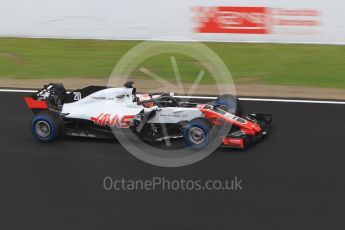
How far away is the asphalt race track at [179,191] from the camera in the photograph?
673 centimetres

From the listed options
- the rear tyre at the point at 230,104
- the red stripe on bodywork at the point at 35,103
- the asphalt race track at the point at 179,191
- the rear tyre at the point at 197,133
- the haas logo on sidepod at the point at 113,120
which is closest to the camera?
the asphalt race track at the point at 179,191

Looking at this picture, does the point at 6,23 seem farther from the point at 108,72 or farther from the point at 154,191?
the point at 154,191

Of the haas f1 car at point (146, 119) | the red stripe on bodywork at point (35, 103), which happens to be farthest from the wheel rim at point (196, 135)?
the red stripe on bodywork at point (35, 103)

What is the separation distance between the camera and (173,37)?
1580cm

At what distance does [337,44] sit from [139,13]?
5.06m

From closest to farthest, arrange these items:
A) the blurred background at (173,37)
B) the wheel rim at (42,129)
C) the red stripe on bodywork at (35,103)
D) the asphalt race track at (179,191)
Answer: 1. the asphalt race track at (179,191)
2. the wheel rim at (42,129)
3. the red stripe on bodywork at (35,103)
4. the blurred background at (173,37)

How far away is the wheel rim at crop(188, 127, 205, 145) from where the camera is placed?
862 cm

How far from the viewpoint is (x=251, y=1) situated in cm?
1517

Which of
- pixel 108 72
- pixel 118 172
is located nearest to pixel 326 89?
pixel 108 72

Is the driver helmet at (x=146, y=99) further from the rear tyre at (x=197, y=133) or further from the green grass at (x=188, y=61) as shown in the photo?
the green grass at (x=188, y=61)

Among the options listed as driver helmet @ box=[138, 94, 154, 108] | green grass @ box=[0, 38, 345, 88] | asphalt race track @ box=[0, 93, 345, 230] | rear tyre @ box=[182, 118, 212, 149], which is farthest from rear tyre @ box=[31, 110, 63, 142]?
green grass @ box=[0, 38, 345, 88]

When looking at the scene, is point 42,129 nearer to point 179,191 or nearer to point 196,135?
point 196,135

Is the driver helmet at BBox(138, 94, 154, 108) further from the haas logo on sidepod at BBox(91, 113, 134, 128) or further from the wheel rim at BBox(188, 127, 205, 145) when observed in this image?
the wheel rim at BBox(188, 127, 205, 145)

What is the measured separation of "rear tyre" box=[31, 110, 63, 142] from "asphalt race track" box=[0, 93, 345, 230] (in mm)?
152
